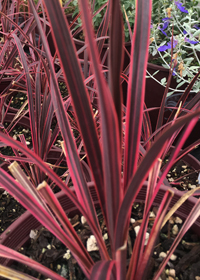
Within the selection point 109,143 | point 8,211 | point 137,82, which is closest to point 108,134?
point 109,143

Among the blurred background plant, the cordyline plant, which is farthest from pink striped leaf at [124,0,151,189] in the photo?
the blurred background plant

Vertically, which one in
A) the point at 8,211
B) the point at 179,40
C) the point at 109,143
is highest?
the point at 109,143

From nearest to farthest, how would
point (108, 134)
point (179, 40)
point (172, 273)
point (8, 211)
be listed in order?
point (108, 134) < point (172, 273) < point (8, 211) < point (179, 40)

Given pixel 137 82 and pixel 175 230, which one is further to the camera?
pixel 175 230

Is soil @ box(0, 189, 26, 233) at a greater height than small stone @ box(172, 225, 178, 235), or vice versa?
small stone @ box(172, 225, 178, 235)

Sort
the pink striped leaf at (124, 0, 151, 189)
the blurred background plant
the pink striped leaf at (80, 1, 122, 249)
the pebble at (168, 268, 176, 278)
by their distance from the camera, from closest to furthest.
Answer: the pink striped leaf at (80, 1, 122, 249) < the pink striped leaf at (124, 0, 151, 189) < the pebble at (168, 268, 176, 278) < the blurred background plant

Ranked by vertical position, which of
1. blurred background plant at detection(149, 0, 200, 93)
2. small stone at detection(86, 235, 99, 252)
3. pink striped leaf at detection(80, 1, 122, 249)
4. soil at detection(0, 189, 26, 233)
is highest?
pink striped leaf at detection(80, 1, 122, 249)

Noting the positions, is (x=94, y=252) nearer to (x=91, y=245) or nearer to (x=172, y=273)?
(x=91, y=245)

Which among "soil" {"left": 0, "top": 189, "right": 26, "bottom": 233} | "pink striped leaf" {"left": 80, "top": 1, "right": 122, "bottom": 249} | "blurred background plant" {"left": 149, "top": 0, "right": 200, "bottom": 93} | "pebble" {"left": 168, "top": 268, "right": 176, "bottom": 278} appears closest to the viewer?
"pink striped leaf" {"left": 80, "top": 1, "right": 122, "bottom": 249}

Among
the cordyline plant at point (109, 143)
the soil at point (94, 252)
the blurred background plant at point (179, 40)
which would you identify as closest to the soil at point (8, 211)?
the soil at point (94, 252)

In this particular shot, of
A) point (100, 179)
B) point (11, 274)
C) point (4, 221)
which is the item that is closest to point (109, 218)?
point (100, 179)

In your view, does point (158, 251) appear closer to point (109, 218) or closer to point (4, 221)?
point (109, 218)

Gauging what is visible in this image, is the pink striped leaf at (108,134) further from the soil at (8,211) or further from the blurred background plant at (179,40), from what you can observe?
the blurred background plant at (179,40)

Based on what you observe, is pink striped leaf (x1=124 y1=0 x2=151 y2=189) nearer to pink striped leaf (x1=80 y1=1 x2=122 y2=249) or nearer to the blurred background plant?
pink striped leaf (x1=80 y1=1 x2=122 y2=249)
